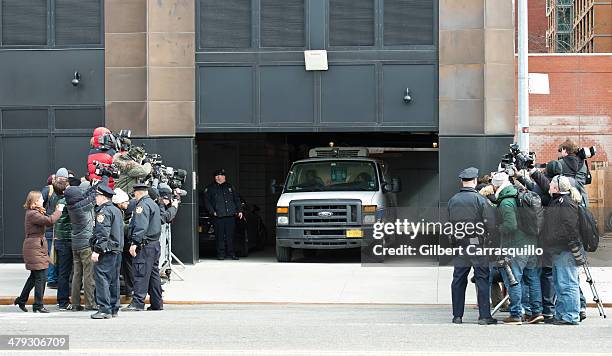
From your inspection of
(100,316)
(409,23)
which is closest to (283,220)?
(409,23)

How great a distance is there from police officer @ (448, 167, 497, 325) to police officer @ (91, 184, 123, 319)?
14.7ft

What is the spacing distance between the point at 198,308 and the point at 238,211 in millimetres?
7073

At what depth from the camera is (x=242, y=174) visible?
89.5 ft

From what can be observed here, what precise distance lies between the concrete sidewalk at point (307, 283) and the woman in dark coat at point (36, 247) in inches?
57.2

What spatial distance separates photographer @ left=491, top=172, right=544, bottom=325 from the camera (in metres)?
12.7

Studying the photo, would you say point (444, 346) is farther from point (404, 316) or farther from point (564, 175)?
point (564, 175)

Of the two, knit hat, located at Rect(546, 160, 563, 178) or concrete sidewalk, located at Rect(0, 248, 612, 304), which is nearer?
knit hat, located at Rect(546, 160, 563, 178)

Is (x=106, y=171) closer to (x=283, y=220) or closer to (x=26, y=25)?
(x=283, y=220)

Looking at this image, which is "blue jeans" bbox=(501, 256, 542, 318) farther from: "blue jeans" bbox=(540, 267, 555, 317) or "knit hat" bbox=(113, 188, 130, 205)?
"knit hat" bbox=(113, 188, 130, 205)

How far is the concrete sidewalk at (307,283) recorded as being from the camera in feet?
50.9

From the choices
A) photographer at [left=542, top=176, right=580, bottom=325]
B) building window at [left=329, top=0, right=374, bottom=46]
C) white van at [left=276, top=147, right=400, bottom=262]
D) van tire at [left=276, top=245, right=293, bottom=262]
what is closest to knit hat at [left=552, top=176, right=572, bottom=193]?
A: photographer at [left=542, top=176, right=580, bottom=325]

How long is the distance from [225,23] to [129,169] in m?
6.15

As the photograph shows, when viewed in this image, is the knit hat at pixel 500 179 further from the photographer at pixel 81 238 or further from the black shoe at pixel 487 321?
the photographer at pixel 81 238

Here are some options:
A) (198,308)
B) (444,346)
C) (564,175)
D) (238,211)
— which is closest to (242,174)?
(238,211)
